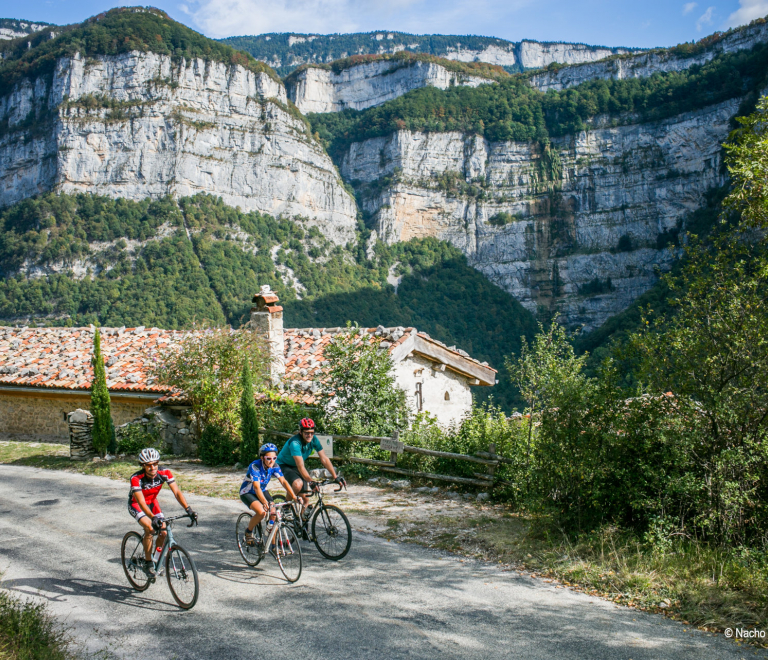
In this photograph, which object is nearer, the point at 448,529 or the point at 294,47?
the point at 448,529

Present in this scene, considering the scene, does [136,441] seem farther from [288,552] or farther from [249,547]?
[288,552]

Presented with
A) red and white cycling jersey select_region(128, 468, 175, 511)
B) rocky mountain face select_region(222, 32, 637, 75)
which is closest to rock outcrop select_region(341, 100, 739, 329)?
rocky mountain face select_region(222, 32, 637, 75)

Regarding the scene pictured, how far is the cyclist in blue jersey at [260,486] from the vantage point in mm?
6664

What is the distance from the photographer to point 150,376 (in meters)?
16.4

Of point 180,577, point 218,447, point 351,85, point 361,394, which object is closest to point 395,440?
point 361,394

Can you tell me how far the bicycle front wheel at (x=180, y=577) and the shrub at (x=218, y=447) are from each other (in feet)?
26.7

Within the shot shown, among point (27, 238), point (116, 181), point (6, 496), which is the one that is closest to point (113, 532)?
point (6, 496)

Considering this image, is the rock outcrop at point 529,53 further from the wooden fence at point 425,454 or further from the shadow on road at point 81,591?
the shadow on road at point 81,591

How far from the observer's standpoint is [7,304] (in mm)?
50469

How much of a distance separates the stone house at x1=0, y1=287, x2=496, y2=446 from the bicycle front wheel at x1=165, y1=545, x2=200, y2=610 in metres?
7.47

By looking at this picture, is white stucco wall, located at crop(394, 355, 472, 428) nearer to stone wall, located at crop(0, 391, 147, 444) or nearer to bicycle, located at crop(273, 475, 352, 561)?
bicycle, located at crop(273, 475, 352, 561)

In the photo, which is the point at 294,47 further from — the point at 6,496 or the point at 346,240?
the point at 6,496

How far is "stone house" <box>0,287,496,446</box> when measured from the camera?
15.3 meters

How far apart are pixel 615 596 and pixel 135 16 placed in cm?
10251
